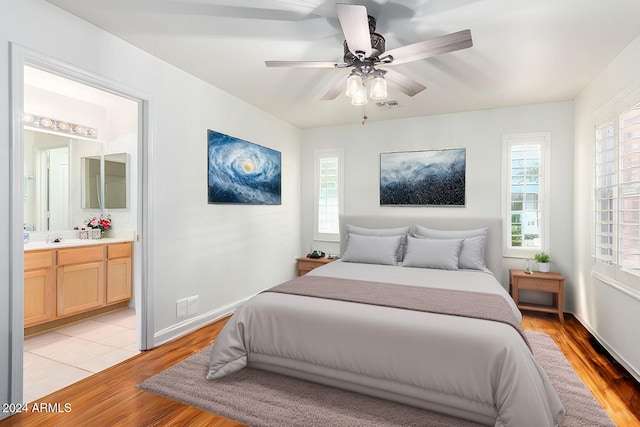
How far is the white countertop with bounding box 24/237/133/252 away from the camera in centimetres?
322

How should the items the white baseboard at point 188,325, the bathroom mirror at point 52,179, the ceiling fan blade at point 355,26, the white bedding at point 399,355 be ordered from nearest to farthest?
the ceiling fan blade at point 355,26 < the white bedding at point 399,355 < the white baseboard at point 188,325 < the bathroom mirror at point 52,179

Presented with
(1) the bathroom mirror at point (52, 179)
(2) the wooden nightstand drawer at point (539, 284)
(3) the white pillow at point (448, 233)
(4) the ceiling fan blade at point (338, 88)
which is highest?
(4) the ceiling fan blade at point (338, 88)

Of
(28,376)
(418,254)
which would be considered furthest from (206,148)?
(418,254)

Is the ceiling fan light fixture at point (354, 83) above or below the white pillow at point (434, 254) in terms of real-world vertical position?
above

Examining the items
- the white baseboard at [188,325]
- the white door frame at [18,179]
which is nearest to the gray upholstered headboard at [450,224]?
the white baseboard at [188,325]

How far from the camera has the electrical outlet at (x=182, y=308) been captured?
125 inches

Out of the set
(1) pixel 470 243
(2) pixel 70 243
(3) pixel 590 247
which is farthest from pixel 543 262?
(2) pixel 70 243

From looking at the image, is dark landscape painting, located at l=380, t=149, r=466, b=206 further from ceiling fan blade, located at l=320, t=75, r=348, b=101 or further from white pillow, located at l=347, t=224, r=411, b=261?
ceiling fan blade, located at l=320, t=75, r=348, b=101

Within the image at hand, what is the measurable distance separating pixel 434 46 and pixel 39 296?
Answer: 4.00 meters

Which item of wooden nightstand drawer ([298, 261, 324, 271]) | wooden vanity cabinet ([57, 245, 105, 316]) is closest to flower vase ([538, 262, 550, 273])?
wooden nightstand drawer ([298, 261, 324, 271])

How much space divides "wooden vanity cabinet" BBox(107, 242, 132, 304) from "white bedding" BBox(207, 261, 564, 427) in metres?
2.22

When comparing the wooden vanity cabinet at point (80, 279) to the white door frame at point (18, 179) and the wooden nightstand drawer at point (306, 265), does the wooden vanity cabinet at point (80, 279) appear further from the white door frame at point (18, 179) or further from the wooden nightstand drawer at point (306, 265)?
the wooden nightstand drawer at point (306, 265)

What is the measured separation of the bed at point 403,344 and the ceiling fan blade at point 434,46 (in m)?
1.63

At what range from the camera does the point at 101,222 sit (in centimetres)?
415
